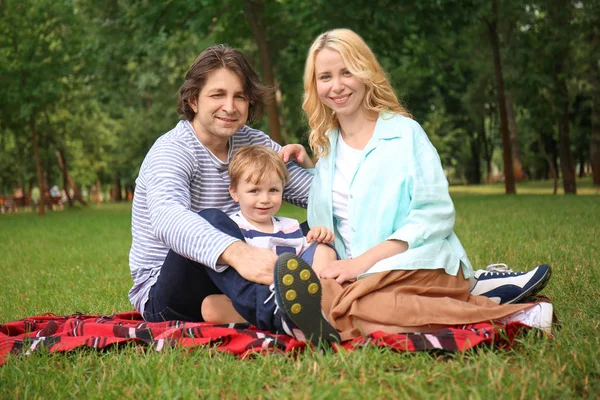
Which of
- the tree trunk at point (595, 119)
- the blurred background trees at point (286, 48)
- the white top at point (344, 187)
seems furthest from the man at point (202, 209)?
the tree trunk at point (595, 119)

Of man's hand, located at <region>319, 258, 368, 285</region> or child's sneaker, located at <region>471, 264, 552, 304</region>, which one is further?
child's sneaker, located at <region>471, 264, 552, 304</region>

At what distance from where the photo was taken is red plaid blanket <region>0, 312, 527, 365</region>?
3084 mm

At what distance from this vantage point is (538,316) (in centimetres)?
334

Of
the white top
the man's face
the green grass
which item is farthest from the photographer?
the man's face

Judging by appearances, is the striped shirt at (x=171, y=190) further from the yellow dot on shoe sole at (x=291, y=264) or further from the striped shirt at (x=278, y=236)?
the yellow dot on shoe sole at (x=291, y=264)

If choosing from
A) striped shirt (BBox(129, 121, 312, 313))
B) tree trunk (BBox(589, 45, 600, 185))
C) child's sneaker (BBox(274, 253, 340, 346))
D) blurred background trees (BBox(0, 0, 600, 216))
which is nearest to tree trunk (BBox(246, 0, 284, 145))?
blurred background trees (BBox(0, 0, 600, 216))

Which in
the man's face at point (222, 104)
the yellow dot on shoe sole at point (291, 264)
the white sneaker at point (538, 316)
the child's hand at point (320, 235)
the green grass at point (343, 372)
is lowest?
the green grass at point (343, 372)

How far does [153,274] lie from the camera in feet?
13.4

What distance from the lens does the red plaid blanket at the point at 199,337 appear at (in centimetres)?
308

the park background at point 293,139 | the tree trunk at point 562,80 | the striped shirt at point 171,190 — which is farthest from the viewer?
the tree trunk at point 562,80

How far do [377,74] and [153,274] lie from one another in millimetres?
1827

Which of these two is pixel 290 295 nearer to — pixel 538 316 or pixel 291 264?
pixel 291 264

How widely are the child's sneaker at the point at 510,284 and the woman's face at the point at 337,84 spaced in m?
1.35

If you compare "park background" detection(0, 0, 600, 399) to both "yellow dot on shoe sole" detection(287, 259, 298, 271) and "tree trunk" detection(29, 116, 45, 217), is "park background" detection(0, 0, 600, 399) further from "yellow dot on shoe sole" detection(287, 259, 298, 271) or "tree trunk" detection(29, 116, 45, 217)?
"tree trunk" detection(29, 116, 45, 217)
